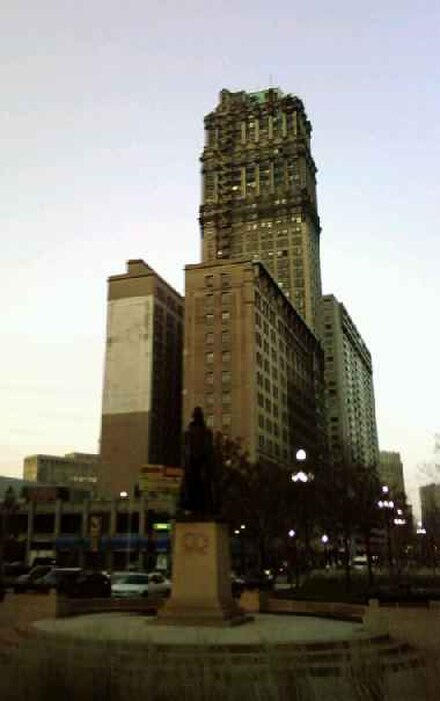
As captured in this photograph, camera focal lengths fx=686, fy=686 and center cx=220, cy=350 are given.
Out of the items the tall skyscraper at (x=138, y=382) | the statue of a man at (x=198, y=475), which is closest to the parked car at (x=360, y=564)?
the tall skyscraper at (x=138, y=382)

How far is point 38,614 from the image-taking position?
2064 cm

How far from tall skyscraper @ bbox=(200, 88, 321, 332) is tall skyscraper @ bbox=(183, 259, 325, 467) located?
3580 cm

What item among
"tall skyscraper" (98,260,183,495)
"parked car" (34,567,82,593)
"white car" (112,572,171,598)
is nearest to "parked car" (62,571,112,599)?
"parked car" (34,567,82,593)

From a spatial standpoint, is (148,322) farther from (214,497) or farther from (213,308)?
(214,497)

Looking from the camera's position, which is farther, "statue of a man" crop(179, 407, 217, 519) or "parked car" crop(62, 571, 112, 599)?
"parked car" crop(62, 571, 112, 599)

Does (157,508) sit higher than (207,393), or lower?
lower

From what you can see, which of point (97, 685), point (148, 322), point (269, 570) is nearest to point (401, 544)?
point (269, 570)

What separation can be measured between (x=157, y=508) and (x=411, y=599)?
77.7 meters

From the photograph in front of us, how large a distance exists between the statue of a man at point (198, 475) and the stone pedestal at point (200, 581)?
0.52 metres

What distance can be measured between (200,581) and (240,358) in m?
92.4

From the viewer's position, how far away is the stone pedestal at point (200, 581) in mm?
16562

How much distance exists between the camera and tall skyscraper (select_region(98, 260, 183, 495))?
123m

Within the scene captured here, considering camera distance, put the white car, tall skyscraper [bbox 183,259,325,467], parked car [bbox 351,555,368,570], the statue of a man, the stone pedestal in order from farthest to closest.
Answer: tall skyscraper [bbox 183,259,325,467] < parked car [bbox 351,555,368,570] < the white car < the statue of a man < the stone pedestal

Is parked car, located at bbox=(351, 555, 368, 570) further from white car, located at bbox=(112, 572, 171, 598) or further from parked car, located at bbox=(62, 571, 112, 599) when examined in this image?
parked car, located at bbox=(62, 571, 112, 599)
